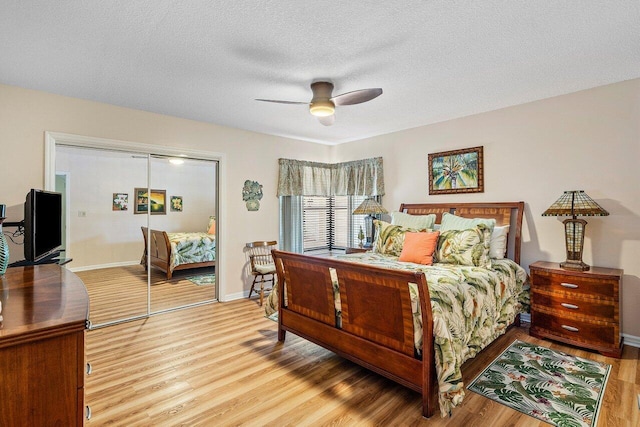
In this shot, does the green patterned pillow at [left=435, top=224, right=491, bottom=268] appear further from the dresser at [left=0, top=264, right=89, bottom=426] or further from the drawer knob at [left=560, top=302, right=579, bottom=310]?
the dresser at [left=0, top=264, right=89, bottom=426]

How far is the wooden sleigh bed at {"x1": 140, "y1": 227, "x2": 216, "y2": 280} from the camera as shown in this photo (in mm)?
4043

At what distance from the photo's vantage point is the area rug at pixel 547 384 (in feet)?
6.81

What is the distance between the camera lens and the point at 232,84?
121 inches

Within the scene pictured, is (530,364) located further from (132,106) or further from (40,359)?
(132,106)

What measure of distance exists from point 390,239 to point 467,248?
0.93 m

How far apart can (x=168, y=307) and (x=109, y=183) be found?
5.65 feet

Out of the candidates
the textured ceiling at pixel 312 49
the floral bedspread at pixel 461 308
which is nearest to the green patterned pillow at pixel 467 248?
the floral bedspread at pixel 461 308

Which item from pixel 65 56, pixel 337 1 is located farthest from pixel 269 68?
pixel 65 56

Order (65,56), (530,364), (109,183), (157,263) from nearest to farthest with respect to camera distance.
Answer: (65,56) < (530,364) < (109,183) < (157,263)

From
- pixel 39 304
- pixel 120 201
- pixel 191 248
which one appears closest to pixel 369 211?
pixel 191 248

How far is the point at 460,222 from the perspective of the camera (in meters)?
3.75

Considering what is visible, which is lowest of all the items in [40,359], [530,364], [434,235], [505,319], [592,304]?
[530,364]

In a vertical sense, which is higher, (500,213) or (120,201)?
(120,201)

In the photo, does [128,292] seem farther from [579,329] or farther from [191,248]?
[579,329]
